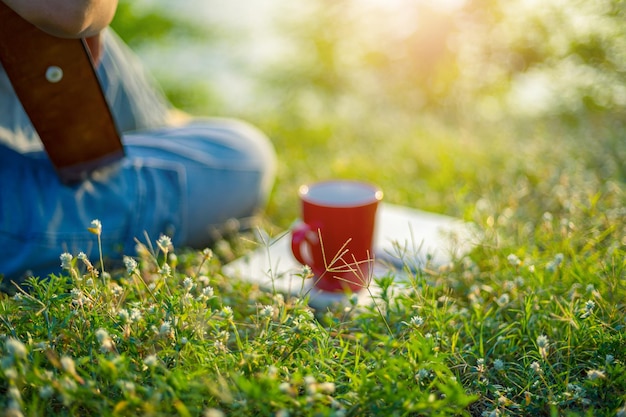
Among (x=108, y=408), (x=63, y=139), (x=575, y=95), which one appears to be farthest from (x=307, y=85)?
(x=108, y=408)

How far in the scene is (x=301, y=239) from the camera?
1693mm

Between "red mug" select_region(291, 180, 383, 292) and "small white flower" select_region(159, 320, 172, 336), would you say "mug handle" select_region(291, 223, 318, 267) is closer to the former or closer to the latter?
"red mug" select_region(291, 180, 383, 292)

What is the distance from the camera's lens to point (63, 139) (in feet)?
5.82

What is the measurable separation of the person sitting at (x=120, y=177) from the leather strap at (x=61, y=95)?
A: 0.07 m

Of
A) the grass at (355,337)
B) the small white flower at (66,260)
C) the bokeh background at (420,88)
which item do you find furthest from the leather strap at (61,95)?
the bokeh background at (420,88)

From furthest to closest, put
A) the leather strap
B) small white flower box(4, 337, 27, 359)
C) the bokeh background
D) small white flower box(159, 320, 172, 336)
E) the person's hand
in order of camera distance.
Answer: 1. the bokeh background
2. the leather strap
3. the person's hand
4. small white flower box(159, 320, 172, 336)
5. small white flower box(4, 337, 27, 359)

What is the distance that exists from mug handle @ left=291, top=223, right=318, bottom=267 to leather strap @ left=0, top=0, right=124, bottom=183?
673 mm

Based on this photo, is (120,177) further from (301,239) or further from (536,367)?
(536,367)

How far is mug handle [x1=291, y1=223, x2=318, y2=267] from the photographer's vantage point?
5.53 feet

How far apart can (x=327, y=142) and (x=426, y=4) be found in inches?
59.8

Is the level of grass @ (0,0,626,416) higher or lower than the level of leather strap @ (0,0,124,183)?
lower

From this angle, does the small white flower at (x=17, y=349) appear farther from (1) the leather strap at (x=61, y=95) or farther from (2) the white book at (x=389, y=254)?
(1) the leather strap at (x=61, y=95)

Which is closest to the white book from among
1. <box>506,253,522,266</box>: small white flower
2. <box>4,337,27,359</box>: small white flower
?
<box>506,253,522,266</box>: small white flower

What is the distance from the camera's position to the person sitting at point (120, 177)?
71.7 inches
